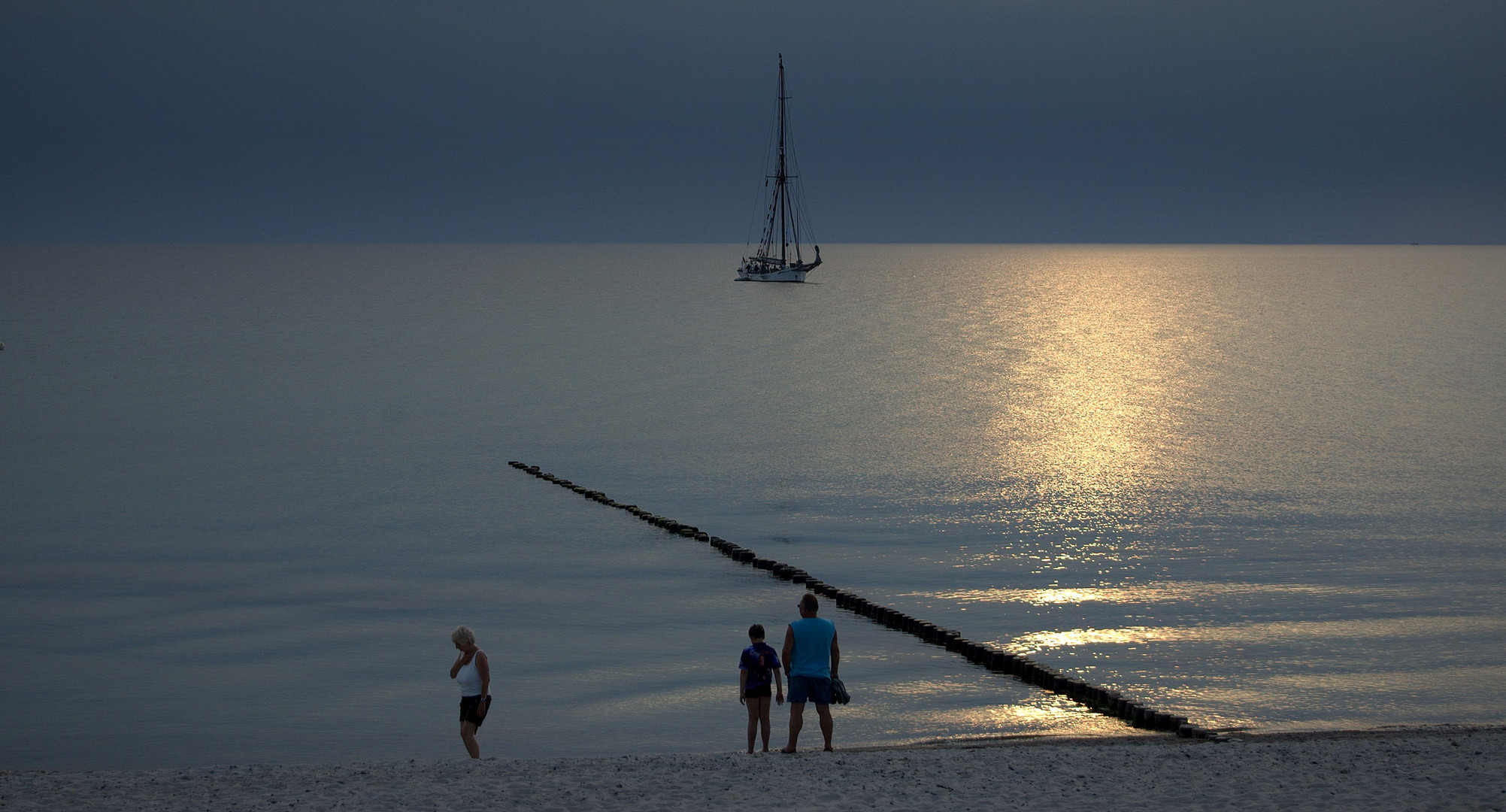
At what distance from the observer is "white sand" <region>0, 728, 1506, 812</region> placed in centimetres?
1116

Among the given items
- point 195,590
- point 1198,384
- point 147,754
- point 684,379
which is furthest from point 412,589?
point 1198,384

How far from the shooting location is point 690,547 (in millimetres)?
24906

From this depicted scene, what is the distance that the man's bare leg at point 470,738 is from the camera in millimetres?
12906

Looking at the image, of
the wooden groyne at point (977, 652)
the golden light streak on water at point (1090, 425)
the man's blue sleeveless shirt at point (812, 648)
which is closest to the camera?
the man's blue sleeveless shirt at point (812, 648)

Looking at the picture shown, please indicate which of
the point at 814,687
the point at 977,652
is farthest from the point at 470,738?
the point at 977,652

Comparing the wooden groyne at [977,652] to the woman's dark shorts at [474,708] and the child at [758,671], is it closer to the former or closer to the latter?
the child at [758,671]

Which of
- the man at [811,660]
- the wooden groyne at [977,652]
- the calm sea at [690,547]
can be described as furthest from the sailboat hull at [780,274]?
the man at [811,660]

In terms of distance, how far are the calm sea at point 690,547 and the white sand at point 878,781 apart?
2.12 m

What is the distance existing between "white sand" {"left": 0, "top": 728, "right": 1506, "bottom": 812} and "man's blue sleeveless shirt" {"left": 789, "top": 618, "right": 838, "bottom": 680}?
902mm

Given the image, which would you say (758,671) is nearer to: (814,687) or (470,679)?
(814,687)

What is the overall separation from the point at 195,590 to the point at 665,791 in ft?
42.5

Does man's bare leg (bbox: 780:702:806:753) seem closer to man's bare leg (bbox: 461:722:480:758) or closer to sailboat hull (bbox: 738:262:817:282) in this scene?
man's bare leg (bbox: 461:722:480:758)

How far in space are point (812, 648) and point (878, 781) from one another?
1.33m

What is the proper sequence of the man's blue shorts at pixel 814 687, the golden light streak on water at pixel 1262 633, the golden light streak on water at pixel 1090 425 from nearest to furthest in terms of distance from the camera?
the man's blue shorts at pixel 814 687, the golden light streak on water at pixel 1262 633, the golden light streak on water at pixel 1090 425
